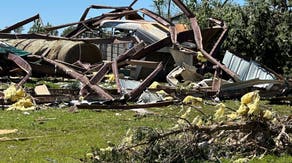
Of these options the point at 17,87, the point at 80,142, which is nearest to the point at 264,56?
the point at 17,87

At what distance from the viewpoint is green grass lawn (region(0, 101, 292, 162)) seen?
685 centimetres

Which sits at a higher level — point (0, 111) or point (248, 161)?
point (248, 161)

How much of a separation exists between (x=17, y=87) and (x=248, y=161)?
8209 millimetres

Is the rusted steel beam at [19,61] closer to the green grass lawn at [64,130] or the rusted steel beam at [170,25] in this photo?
the green grass lawn at [64,130]

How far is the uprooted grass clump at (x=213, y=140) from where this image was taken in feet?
19.6

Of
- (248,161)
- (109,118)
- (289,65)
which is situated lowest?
(289,65)

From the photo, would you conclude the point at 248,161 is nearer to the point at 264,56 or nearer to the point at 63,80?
the point at 63,80

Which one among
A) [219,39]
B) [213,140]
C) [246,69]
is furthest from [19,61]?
[213,140]

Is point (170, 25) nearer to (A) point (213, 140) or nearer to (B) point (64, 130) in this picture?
(B) point (64, 130)

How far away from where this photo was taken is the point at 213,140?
21.2 feet

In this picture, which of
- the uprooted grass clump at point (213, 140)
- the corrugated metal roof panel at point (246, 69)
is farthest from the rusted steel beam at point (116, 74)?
the uprooted grass clump at point (213, 140)

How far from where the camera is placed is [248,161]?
616 cm

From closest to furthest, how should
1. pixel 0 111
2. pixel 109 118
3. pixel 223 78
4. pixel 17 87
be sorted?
pixel 109 118
pixel 0 111
pixel 17 87
pixel 223 78

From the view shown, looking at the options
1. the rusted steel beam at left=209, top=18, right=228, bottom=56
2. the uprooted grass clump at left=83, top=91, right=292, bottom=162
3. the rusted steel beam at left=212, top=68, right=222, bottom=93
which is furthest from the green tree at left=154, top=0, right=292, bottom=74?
the uprooted grass clump at left=83, top=91, right=292, bottom=162
